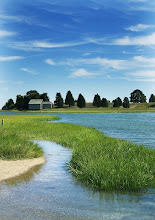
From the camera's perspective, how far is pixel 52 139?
1246 inches

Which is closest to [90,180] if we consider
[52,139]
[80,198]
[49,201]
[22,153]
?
[80,198]

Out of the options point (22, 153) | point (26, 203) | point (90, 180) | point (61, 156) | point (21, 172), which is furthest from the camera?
point (61, 156)

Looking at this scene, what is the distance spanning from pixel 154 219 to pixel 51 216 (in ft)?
10.6

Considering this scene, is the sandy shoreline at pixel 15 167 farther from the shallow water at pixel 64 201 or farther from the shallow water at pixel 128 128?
the shallow water at pixel 128 128

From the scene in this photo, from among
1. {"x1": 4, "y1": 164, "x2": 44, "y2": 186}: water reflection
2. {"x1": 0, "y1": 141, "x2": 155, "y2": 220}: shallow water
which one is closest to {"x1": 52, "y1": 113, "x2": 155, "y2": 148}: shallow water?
{"x1": 4, "y1": 164, "x2": 44, "y2": 186}: water reflection

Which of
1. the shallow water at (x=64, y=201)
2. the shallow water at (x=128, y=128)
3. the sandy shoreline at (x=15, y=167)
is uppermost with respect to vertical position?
the sandy shoreline at (x=15, y=167)

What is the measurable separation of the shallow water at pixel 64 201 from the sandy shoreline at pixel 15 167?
0.87 m

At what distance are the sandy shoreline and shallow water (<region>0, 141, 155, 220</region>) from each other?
34.1 inches

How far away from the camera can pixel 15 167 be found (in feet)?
52.6

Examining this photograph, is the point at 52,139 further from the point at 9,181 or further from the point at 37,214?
the point at 37,214

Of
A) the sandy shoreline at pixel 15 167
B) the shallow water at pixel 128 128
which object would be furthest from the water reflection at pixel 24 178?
the shallow water at pixel 128 128

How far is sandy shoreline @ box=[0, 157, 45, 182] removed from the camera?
14.5 meters

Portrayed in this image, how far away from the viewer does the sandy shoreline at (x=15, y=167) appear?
14.5 m

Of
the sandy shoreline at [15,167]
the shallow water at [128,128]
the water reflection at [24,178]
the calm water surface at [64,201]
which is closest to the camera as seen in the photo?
the calm water surface at [64,201]
